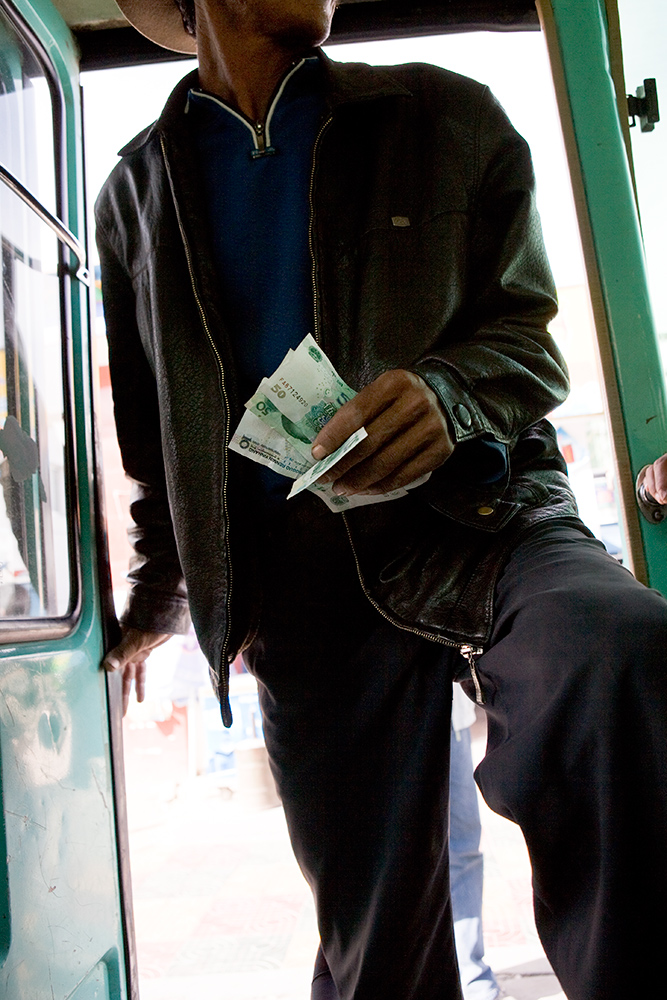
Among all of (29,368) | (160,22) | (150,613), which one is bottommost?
(150,613)

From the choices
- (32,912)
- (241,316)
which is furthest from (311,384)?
(32,912)

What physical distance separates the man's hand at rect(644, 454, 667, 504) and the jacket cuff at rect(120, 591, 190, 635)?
1.01 m

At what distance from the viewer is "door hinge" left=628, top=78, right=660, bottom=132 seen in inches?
64.6

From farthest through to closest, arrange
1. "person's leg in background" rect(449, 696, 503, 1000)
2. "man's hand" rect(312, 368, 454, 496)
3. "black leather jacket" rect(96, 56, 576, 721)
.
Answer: "person's leg in background" rect(449, 696, 503, 1000) → "black leather jacket" rect(96, 56, 576, 721) → "man's hand" rect(312, 368, 454, 496)

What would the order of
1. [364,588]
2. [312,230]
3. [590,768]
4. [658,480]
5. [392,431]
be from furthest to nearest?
[658,480] → [312,230] → [364,588] → [392,431] → [590,768]

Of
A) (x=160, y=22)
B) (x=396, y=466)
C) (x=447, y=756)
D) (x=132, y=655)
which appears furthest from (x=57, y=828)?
(x=160, y=22)

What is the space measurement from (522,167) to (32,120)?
44.1 inches

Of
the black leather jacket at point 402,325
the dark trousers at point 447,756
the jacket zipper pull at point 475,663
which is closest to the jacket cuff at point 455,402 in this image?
the black leather jacket at point 402,325

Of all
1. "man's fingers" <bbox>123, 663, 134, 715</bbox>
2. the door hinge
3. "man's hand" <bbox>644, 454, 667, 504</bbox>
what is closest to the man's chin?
the door hinge

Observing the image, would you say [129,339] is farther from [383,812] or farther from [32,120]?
[383,812]

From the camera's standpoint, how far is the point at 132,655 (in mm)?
1676

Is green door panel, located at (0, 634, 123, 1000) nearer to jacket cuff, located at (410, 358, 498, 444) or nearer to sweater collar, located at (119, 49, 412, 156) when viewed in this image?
jacket cuff, located at (410, 358, 498, 444)

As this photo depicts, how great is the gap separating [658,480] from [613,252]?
0.51 metres

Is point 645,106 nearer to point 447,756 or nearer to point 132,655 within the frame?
point 447,756
